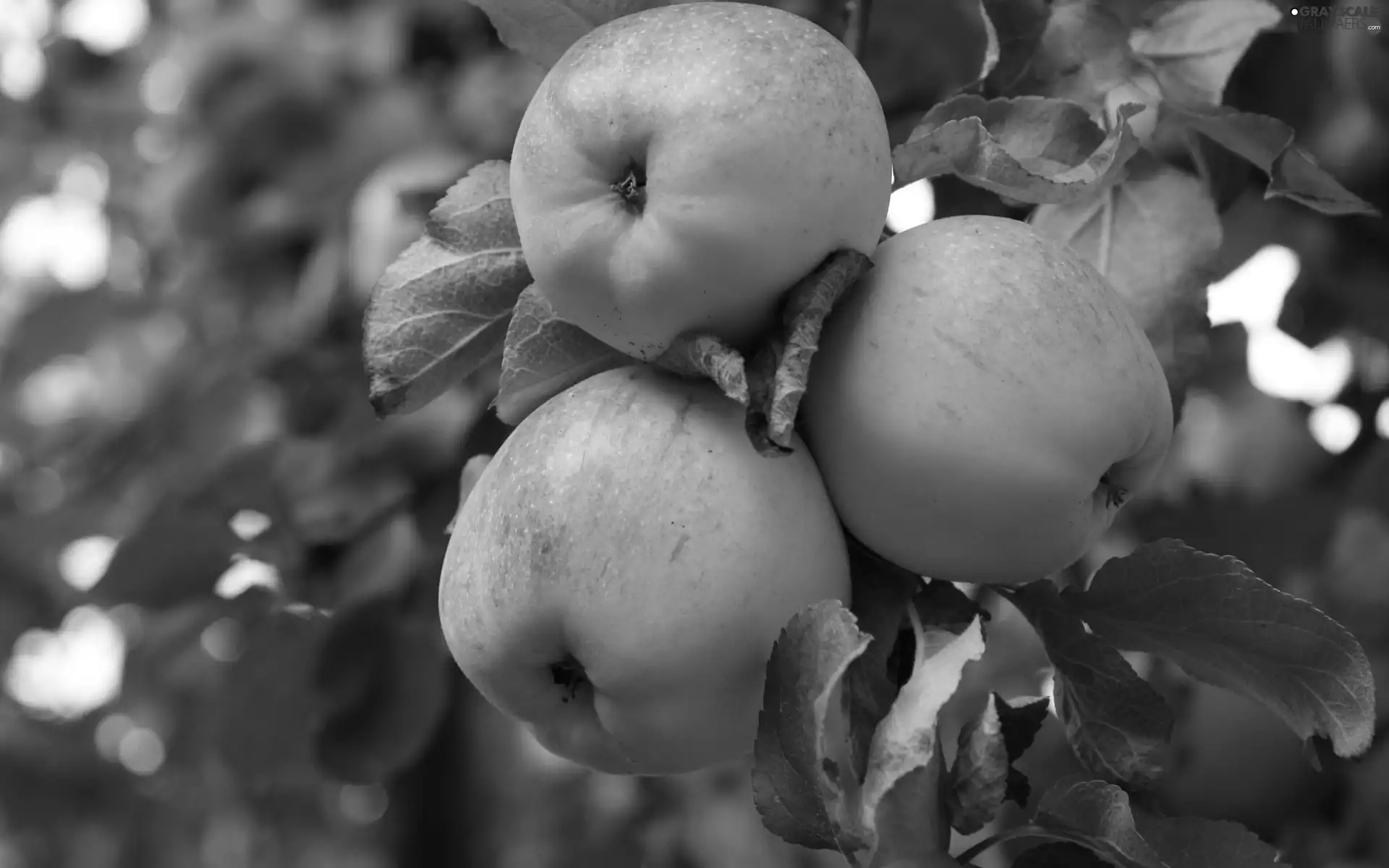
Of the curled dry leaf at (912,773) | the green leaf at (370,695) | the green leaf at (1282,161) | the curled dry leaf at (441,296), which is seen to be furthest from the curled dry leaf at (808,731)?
the green leaf at (370,695)

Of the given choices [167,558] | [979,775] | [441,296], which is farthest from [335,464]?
[979,775]

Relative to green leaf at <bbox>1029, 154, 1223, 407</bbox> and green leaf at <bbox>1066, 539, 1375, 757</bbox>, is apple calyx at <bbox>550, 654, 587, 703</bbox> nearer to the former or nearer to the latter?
green leaf at <bbox>1066, 539, 1375, 757</bbox>

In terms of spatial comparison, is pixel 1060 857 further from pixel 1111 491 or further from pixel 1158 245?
pixel 1158 245

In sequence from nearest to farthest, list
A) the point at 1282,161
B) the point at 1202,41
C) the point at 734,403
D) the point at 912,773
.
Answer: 1. the point at 912,773
2. the point at 734,403
3. the point at 1282,161
4. the point at 1202,41

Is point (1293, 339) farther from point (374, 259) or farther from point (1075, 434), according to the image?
point (374, 259)

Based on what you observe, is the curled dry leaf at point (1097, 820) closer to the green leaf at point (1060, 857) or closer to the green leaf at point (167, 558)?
the green leaf at point (1060, 857)

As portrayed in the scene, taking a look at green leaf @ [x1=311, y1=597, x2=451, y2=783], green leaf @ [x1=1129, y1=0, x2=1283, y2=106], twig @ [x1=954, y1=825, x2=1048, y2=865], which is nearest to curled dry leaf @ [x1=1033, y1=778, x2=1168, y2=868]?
twig @ [x1=954, y1=825, x2=1048, y2=865]
